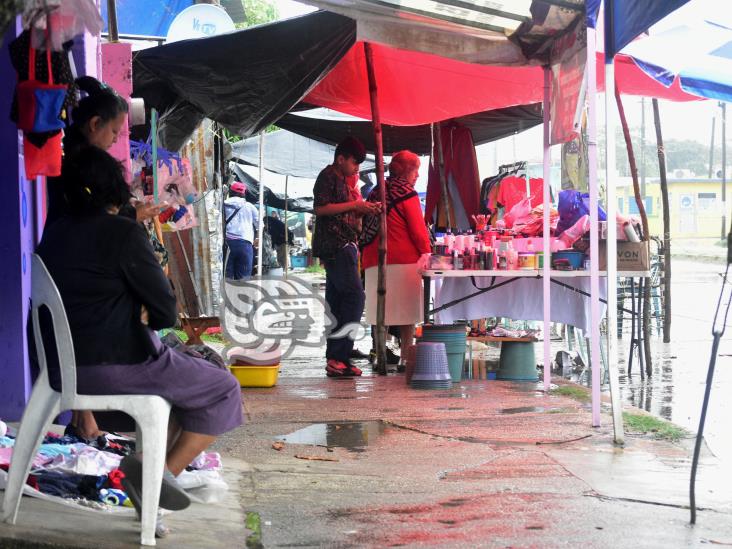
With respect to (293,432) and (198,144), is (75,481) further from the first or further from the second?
(198,144)

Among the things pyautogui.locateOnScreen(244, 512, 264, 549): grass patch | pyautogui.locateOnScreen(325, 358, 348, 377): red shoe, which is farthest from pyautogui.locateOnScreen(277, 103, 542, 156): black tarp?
pyautogui.locateOnScreen(244, 512, 264, 549): grass patch

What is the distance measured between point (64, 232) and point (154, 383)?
0.69 meters

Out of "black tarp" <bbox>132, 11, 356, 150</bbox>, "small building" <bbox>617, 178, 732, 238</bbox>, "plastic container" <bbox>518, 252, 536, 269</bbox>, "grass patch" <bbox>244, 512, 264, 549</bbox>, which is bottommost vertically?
"grass patch" <bbox>244, 512, 264, 549</bbox>

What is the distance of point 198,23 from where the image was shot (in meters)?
10.6

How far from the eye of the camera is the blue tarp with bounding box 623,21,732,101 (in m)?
8.56

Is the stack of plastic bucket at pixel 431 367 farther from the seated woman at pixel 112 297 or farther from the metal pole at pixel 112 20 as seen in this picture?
the seated woman at pixel 112 297

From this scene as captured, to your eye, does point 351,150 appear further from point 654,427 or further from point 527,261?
point 654,427

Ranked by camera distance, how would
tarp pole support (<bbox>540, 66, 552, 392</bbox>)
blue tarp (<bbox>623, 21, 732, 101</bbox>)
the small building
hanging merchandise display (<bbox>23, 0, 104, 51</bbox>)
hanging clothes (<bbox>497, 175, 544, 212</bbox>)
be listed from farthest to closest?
the small building < hanging clothes (<bbox>497, 175, 544, 212</bbox>) < blue tarp (<bbox>623, 21, 732, 101</bbox>) < tarp pole support (<bbox>540, 66, 552, 392</bbox>) < hanging merchandise display (<bbox>23, 0, 104, 51</bbox>)

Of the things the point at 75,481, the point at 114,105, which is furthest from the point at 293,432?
the point at 114,105

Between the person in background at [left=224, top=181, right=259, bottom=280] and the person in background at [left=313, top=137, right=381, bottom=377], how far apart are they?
7687 mm

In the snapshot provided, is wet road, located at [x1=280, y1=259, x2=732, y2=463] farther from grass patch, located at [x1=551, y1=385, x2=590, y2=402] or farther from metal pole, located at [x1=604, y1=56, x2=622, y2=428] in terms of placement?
metal pole, located at [x1=604, y1=56, x2=622, y2=428]

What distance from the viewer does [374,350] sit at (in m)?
10.3

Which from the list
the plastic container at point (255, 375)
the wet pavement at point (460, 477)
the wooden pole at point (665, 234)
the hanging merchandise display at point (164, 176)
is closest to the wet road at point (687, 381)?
the wooden pole at point (665, 234)

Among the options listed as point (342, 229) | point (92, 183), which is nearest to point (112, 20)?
point (342, 229)
